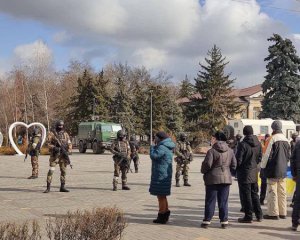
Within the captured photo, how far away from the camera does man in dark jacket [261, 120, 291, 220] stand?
28.9 feet

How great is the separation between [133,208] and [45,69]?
55.2 meters

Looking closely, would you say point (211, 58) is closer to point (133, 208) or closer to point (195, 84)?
point (195, 84)

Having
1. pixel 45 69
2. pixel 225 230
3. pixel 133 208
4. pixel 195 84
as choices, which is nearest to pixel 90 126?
pixel 195 84

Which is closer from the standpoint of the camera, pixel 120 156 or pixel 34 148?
pixel 120 156

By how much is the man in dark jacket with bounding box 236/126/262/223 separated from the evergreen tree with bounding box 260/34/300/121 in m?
33.4

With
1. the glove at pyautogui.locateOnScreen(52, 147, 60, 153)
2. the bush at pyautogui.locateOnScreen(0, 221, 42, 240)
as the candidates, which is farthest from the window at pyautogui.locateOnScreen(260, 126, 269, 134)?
the bush at pyautogui.locateOnScreen(0, 221, 42, 240)

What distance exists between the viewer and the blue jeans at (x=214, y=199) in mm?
7957

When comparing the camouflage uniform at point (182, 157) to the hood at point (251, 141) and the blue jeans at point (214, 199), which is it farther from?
the blue jeans at point (214, 199)

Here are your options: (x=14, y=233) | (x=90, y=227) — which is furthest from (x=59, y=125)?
(x=14, y=233)

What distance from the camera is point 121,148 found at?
42.5ft

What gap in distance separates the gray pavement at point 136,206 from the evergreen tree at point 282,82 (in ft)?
88.1

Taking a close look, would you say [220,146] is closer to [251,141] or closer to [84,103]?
[251,141]

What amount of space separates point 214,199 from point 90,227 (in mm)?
3568

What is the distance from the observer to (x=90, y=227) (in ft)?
16.0
